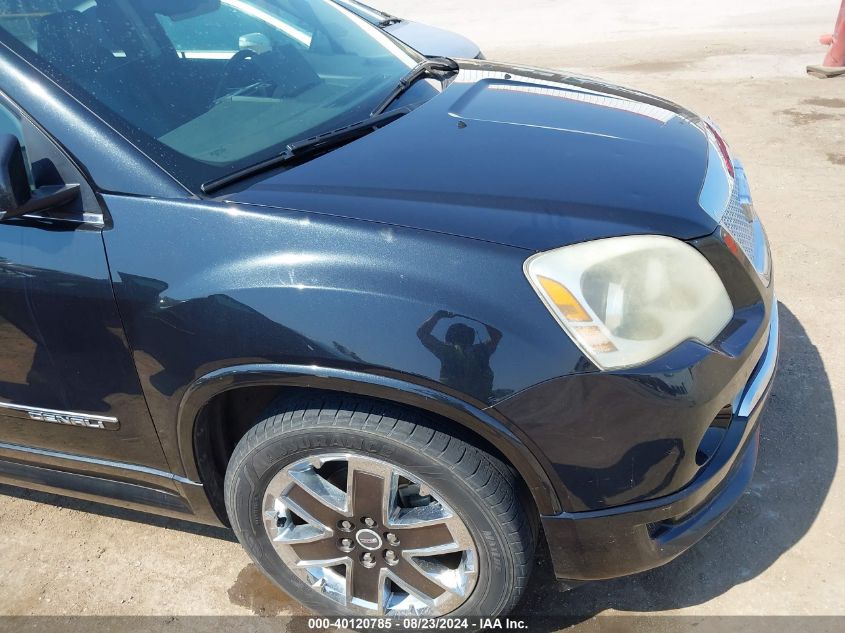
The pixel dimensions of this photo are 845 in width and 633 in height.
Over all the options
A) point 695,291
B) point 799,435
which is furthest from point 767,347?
point 799,435

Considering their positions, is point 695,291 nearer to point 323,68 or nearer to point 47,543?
point 323,68

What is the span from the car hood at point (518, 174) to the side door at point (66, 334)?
0.41 m

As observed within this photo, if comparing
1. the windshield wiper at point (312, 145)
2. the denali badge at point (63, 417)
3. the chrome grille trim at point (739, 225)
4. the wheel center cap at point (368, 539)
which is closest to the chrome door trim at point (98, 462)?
the denali badge at point (63, 417)

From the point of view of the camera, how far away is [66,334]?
6.38 feet

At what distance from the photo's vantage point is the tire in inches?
70.4

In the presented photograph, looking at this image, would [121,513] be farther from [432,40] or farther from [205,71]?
[432,40]

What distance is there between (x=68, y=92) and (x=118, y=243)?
16.8 inches

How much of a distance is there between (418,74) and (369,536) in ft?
5.50

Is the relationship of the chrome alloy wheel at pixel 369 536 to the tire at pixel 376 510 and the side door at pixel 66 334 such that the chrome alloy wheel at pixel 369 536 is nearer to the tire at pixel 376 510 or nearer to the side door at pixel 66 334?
the tire at pixel 376 510

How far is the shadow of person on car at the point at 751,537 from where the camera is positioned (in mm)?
2236

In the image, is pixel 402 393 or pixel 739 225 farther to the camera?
pixel 739 225

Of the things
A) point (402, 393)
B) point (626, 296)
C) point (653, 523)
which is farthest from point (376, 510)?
point (626, 296)

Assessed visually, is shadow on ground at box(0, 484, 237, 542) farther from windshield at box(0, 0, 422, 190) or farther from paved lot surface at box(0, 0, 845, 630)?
windshield at box(0, 0, 422, 190)

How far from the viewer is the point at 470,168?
2008 millimetres
